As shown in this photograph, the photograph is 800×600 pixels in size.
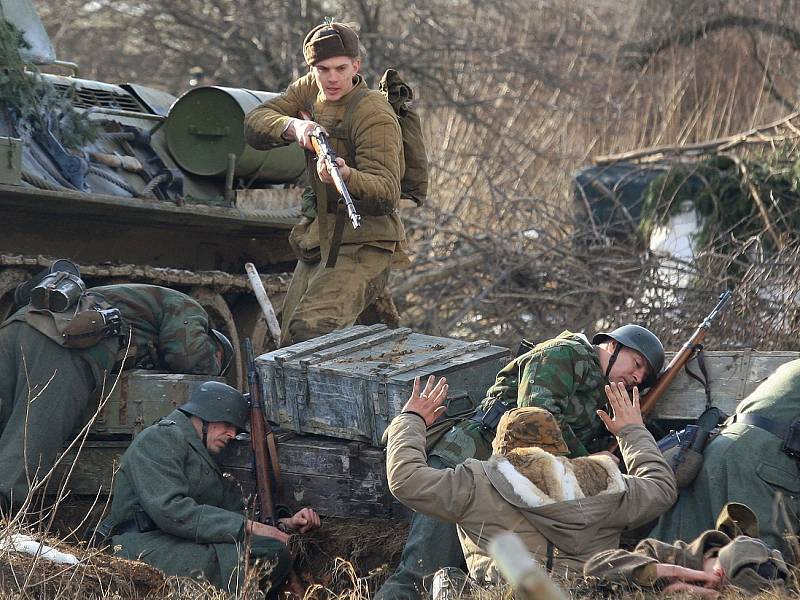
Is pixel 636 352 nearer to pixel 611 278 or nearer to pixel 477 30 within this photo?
pixel 611 278

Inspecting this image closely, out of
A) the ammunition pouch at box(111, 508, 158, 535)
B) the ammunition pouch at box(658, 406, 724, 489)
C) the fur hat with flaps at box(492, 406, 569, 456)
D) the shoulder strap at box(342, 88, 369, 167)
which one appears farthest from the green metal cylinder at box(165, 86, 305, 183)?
the fur hat with flaps at box(492, 406, 569, 456)

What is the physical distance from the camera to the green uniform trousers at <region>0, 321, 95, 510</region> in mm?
6355

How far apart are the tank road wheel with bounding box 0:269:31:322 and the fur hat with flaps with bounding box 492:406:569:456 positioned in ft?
13.9

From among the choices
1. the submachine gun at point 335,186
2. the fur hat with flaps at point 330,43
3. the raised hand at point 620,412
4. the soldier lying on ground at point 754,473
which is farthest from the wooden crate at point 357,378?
the fur hat with flaps at point 330,43

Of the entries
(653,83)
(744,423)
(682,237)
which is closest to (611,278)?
(682,237)

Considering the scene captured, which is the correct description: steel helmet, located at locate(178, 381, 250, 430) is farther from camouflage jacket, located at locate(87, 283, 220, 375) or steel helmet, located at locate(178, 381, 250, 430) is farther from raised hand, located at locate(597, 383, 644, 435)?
raised hand, located at locate(597, 383, 644, 435)

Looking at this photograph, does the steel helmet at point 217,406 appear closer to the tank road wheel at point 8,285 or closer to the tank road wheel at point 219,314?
the tank road wheel at point 8,285

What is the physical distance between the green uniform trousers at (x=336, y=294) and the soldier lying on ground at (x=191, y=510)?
70cm

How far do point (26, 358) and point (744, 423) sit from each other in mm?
3308

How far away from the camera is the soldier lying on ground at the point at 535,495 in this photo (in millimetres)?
4625

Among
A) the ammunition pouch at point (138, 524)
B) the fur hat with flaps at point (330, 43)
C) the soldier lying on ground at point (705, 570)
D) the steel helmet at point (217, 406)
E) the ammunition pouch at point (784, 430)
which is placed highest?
the fur hat with flaps at point (330, 43)

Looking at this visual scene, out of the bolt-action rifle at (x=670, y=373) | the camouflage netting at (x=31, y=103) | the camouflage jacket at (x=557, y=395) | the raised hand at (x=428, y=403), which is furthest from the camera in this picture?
the camouflage netting at (x=31, y=103)

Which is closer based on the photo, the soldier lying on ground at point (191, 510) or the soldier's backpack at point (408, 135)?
the soldier lying on ground at point (191, 510)

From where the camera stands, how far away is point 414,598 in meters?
5.31
